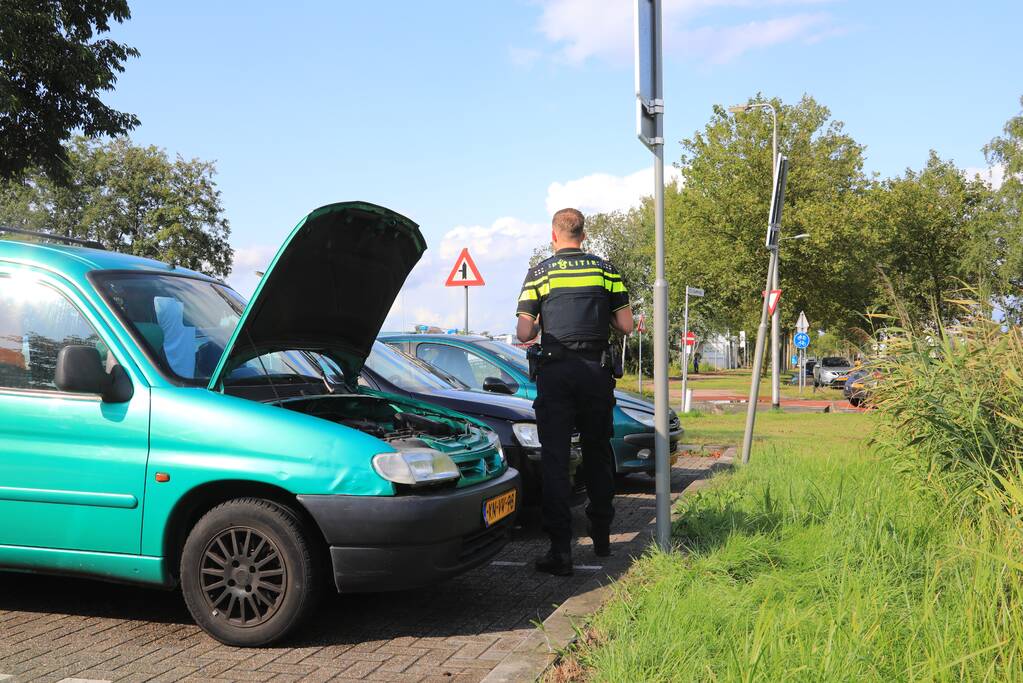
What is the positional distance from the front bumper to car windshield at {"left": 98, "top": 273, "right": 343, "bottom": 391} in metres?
1.04

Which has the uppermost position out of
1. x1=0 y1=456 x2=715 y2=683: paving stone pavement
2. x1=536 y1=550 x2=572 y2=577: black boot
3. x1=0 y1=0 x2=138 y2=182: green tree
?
x1=0 y1=0 x2=138 y2=182: green tree

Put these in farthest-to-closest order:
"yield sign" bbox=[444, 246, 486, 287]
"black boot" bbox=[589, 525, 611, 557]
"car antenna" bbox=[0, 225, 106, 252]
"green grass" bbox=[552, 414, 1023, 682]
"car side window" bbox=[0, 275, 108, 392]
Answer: "yield sign" bbox=[444, 246, 486, 287] < "black boot" bbox=[589, 525, 611, 557] < "car antenna" bbox=[0, 225, 106, 252] < "car side window" bbox=[0, 275, 108, 392] < "green grass" bbox=[552, 414, 1023, 682]

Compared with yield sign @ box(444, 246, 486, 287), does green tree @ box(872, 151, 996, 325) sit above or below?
above

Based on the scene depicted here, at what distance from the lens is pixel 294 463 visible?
4129 millimetres

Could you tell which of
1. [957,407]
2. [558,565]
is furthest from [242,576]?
[957,407]

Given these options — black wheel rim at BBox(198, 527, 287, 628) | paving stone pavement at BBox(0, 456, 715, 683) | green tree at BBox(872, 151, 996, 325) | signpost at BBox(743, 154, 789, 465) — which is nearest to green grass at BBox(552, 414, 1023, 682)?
paving stone pavement at BBox(0, 456, 715, 683)

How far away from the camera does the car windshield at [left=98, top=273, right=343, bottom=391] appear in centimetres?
461

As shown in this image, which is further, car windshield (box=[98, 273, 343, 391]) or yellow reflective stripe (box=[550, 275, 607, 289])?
yellow reflective stripe (box=[550, 275, 607, 289])

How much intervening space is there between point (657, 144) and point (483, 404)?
242 centimetres

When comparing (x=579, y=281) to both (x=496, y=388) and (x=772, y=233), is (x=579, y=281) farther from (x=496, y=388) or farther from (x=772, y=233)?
(x=772, y=233)

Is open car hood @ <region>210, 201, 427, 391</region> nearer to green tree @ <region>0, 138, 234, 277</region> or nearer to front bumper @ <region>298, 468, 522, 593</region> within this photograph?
front bumper @ <region>298, 468, 522, 593</region>

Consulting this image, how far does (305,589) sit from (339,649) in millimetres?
355

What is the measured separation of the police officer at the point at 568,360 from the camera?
5.46 metres

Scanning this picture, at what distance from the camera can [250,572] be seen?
4180mm
